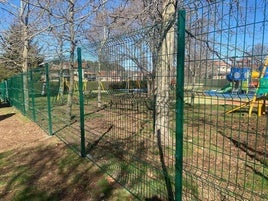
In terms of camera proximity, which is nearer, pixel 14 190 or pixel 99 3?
pixel 14 190

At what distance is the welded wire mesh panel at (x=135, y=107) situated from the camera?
352 cm

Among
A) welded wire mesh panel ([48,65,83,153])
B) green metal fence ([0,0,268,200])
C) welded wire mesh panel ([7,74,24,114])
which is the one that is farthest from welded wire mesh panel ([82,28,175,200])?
welded wire mesh panel ([7,74,24,114])

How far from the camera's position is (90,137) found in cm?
667

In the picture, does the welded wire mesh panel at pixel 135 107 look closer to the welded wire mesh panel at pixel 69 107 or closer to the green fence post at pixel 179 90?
the green fence post at pixel 179 90

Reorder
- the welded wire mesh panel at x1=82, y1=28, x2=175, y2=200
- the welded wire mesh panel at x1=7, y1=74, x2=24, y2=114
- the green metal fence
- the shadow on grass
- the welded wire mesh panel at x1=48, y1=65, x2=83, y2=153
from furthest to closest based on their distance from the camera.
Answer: the welded wire mesh panel at x1=7, y1=74, x2=24, y2=114 → the welded wire mesh panel at x1=48, y1=65, x2=83, y2=153 → the shadow on grass → the welded wire mesh panel at x1=82, y1=28, x2=175, y2=200 → the green metal fence

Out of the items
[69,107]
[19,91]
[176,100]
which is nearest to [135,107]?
[176,100]

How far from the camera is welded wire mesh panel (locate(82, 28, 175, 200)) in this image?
138 inches

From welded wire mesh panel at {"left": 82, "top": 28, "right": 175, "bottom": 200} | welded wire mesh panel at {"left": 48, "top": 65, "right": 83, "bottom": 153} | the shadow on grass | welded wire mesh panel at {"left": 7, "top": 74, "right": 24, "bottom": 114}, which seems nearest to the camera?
welded wire mesh panel at {"left": 82, "top": 28, "right": 175, "bottom": 200}

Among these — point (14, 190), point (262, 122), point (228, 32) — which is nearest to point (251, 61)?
point (228, 32)

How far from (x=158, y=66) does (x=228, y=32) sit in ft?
4.11

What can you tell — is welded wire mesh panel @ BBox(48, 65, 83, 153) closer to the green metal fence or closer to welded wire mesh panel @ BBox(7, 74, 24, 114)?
the green metal fence

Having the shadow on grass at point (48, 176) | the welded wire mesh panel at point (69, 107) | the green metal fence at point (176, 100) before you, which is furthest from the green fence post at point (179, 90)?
the welded wire mesh panel at point (69, 107)

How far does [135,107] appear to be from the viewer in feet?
12.2

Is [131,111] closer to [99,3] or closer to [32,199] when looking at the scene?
[32,199]
